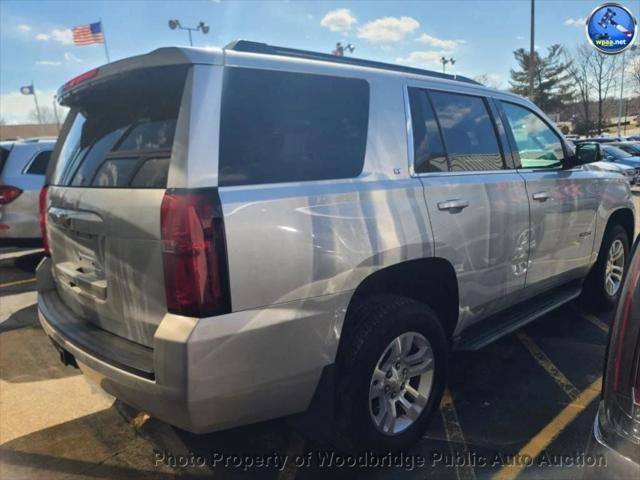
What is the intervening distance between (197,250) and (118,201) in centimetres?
53

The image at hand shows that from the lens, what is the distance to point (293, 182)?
7.26 ft

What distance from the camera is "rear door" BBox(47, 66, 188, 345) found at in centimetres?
209

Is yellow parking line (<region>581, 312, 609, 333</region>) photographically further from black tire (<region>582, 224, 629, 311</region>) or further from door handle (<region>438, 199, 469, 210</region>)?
door handle (<region>438, 199, 469, 210</region>)

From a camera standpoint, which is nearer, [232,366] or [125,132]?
[232,366]

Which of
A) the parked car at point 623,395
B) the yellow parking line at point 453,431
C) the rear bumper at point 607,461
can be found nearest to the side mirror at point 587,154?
the yellow parking line at point 453,431

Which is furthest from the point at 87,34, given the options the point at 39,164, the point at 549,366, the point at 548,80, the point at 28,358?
the point at 548,80

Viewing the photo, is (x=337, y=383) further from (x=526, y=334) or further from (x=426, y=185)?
(x=526, y=334)

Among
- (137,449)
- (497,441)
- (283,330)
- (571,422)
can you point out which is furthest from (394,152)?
(137,449)

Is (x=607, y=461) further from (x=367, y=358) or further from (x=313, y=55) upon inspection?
(x=313, y=55)

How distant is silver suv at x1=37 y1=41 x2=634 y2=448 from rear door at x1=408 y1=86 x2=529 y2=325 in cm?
1

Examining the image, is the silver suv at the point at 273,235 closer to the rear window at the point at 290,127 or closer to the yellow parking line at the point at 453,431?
the rear window at the point at 290,127

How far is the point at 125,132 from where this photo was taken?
8.12 feet

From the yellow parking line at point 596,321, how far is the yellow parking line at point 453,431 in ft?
6.32

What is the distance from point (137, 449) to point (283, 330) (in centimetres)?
145
